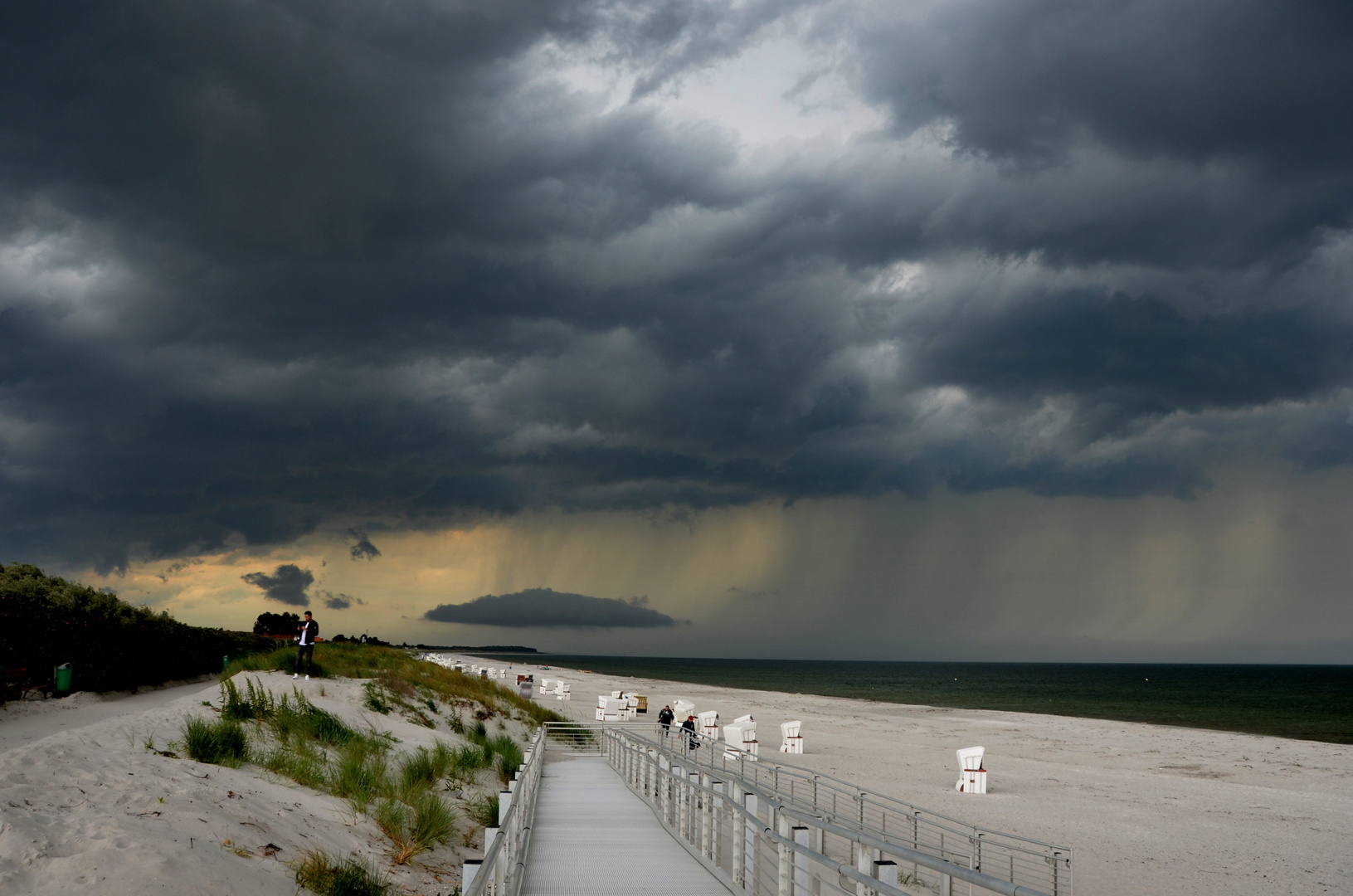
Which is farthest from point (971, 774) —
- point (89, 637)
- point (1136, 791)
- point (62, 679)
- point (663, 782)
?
point (89, 637)

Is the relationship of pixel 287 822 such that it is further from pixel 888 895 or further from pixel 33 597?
pixel 33 597

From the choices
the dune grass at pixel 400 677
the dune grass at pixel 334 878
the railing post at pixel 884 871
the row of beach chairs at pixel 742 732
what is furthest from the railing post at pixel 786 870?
the dune grass at pixel 400 677

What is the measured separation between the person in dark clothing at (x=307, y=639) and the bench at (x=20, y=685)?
6.22 m

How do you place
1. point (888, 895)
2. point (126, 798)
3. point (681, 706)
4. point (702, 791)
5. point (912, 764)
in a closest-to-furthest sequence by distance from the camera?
point (888, 895)
point (126, 798)
point (702, 791)
point (912, 764)
point (681, 706)

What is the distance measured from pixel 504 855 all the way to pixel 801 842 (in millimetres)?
2223

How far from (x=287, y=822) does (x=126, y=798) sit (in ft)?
5.75

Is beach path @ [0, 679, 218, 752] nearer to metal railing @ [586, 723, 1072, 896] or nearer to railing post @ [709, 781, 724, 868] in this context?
metal railing @ [586, 723, 1072, 896]

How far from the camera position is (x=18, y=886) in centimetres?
632

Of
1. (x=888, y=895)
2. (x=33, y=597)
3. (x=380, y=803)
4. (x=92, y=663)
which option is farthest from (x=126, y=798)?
(x=33, y=597)

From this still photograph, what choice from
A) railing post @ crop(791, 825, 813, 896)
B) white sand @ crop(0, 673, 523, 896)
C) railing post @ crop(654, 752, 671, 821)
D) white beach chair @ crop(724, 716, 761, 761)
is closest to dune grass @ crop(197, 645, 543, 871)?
white sand @ crop(0, 673, 523, 896)

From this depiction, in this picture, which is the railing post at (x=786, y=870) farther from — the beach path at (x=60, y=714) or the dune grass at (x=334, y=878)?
the beach path at (x=60, y=714)

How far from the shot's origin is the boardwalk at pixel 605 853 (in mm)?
8039

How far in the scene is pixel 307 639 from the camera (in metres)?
23.0

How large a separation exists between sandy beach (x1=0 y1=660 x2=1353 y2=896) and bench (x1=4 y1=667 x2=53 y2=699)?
0.64 m
